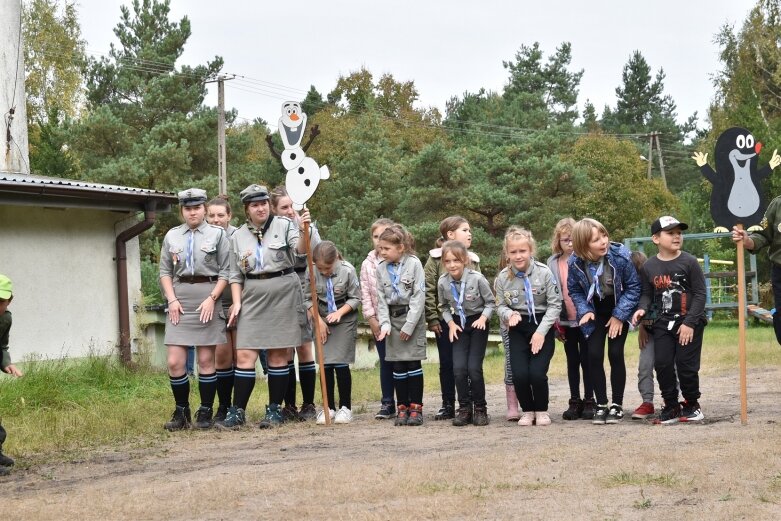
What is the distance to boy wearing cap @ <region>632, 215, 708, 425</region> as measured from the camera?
914 cm

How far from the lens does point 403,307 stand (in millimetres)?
10023

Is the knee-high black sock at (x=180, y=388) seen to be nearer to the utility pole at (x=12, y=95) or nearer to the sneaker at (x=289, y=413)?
the sneaker at (x=289, y=413)

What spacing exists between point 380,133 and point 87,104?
473 inches

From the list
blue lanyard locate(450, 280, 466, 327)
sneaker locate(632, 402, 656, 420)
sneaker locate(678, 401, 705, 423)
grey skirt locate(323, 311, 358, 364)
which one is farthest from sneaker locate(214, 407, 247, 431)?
sneaker locate(678, 401, 705, 423)

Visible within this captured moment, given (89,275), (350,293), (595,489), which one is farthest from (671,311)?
(89,275)

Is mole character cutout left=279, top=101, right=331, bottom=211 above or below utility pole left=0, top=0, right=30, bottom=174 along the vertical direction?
below

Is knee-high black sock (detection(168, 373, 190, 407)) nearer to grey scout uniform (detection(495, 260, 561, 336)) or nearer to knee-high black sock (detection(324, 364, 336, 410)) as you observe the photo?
knee-high black sock (detection(324, 364, 336, 410))

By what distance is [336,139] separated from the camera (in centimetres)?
5216

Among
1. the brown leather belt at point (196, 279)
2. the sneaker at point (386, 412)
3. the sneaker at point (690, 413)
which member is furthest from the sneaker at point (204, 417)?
the sneaker at point (690, 413)

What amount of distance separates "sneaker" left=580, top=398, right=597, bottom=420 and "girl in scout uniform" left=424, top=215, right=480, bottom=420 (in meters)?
1.25

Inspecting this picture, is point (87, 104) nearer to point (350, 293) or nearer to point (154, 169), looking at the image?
point (154, 169)

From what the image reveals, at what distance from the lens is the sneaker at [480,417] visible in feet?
31.5

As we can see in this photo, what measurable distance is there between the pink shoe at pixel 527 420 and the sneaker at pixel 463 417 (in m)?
0.47

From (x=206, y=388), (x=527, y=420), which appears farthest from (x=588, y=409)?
(x=206, y=388)
